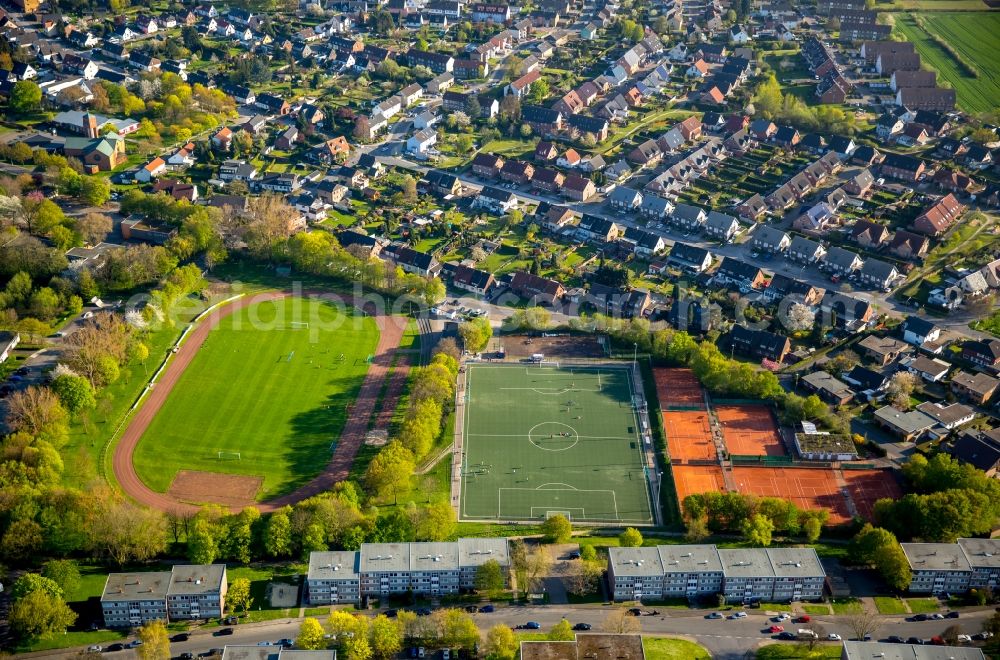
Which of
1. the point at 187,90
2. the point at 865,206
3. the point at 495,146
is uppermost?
the point at 187,90

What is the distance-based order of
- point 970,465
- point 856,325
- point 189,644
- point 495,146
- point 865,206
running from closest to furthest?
point 189,644 < point 970,465 < point 856,325 < point 865,206 < point 495,146

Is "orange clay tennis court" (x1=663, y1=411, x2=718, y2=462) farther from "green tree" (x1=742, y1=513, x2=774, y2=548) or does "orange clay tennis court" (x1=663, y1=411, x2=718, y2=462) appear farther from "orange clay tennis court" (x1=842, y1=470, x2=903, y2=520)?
"orange clay tennis court" (x1=842, y1=470, x2=903, y2=520)

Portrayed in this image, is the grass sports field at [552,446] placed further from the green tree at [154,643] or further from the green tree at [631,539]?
the green tree at [154,643]

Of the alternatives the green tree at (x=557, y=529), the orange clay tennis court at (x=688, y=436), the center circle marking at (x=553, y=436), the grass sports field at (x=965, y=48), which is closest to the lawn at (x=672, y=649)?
the green tree at (x=557, y=529)

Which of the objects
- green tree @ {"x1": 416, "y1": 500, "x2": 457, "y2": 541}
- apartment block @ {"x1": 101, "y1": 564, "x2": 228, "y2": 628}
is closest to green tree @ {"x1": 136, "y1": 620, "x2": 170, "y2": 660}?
apartment block @ {"x1": 101, "y1": 564, "x2": 228, "y2": 628}

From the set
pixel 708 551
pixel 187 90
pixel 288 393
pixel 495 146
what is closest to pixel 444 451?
pixel 288 393

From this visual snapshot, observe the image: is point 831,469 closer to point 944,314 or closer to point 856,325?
point 856,325
